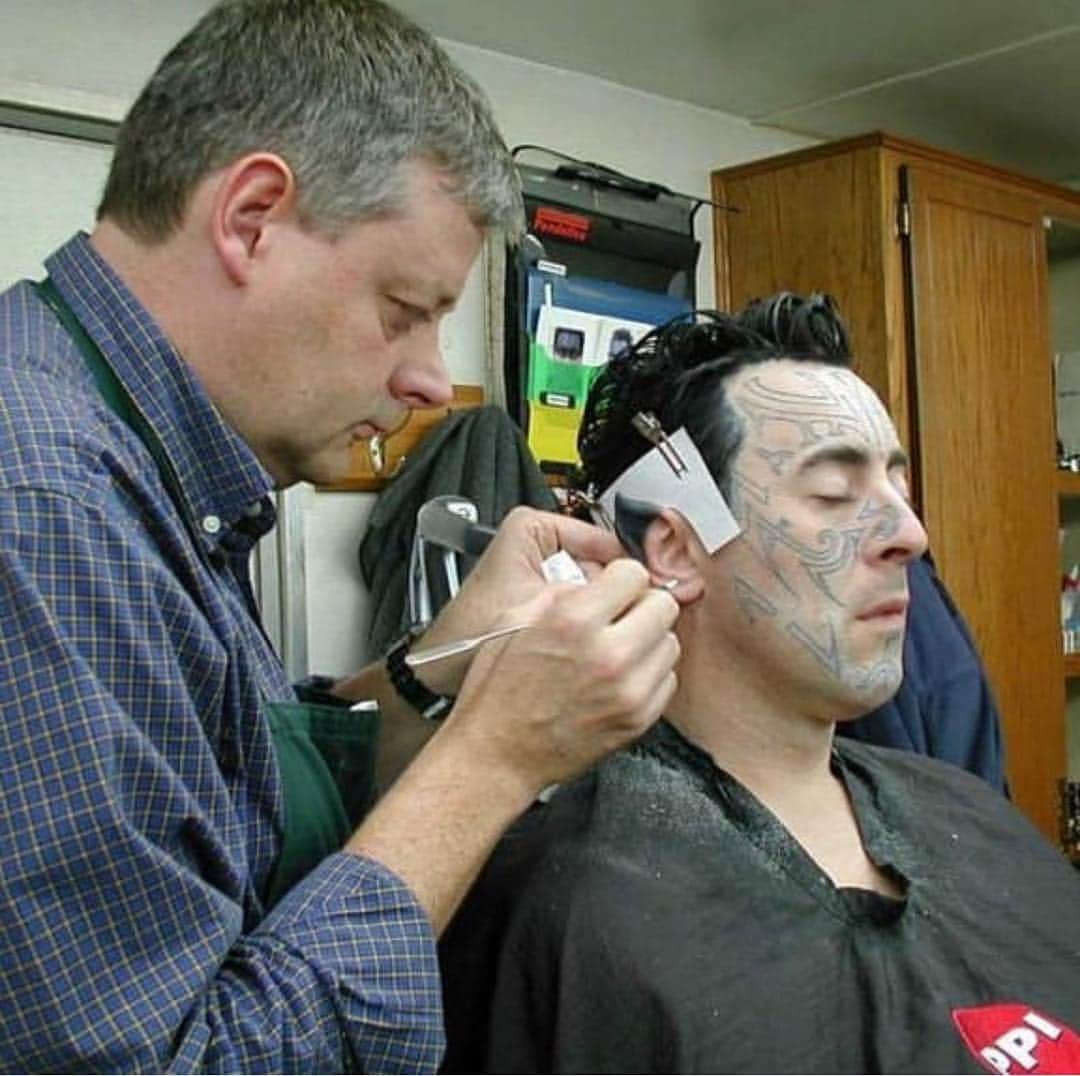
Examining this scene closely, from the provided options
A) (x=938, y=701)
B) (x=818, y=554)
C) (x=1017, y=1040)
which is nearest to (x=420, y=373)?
(x=818, y=554)

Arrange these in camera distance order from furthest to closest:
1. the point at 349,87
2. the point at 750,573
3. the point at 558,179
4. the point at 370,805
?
the point at 558,179
the point at 750,573
the point at 370,805
the point at 349,87

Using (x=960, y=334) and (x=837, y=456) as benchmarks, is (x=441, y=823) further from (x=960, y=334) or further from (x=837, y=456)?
(x=960, y=334)

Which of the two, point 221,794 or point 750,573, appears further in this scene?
point 750,573

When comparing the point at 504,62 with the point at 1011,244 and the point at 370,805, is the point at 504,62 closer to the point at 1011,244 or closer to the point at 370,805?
the point at 1011,244

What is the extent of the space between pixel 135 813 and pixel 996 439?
257 centimetres

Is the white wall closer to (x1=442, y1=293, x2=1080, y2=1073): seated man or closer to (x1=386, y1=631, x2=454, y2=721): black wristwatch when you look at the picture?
(x1=442, y1=293, x2=1080, y2=1073): seated man

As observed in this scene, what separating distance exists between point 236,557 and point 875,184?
204 cm

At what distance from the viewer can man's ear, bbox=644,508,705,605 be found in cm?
154

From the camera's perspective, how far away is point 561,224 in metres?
2.73

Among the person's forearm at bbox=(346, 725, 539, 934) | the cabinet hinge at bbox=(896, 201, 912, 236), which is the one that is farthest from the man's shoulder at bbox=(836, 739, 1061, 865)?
the cabinet hinge at bbox=(896, 201, 912, 236)

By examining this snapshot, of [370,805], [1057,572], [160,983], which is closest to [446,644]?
[370,805]

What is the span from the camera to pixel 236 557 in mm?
1140

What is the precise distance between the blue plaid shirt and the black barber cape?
15.8 inches

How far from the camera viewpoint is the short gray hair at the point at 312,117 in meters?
1.03
